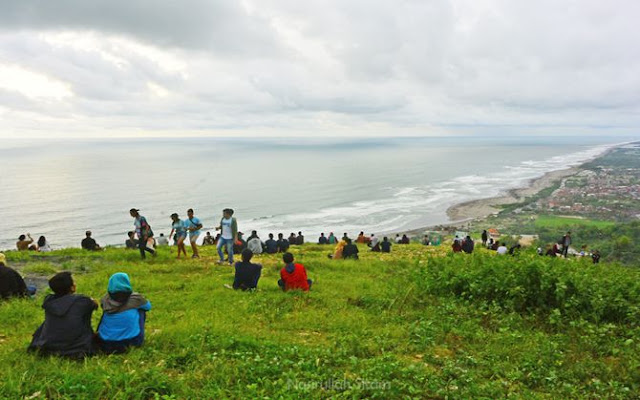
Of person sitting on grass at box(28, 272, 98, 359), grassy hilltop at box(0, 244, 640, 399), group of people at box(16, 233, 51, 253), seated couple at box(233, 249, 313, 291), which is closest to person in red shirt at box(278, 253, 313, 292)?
seated couple at box(233, 249, 313, 291)

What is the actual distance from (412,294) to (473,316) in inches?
67.4

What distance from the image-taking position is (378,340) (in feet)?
23.0

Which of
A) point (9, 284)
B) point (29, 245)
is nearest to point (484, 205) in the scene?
point (29, 245)

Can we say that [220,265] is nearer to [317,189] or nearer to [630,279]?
[630,279]

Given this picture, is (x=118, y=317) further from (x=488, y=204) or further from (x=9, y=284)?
(x=488, y=204)

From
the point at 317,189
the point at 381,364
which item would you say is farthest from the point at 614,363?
the point at 317,189

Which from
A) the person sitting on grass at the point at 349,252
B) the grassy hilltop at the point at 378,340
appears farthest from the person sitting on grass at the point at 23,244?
the person sitting on grass at the point at 349,252

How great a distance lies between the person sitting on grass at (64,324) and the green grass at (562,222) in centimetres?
5960

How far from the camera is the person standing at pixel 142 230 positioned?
14.1 metres

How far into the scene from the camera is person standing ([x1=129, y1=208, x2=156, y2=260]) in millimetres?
14086

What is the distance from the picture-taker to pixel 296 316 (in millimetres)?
8586

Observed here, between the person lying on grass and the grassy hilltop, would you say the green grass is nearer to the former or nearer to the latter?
the grassy hilltop

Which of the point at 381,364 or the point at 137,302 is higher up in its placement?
the point at 137,302

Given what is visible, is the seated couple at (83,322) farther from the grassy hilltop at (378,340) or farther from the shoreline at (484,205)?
the shoreline at (484,205)
